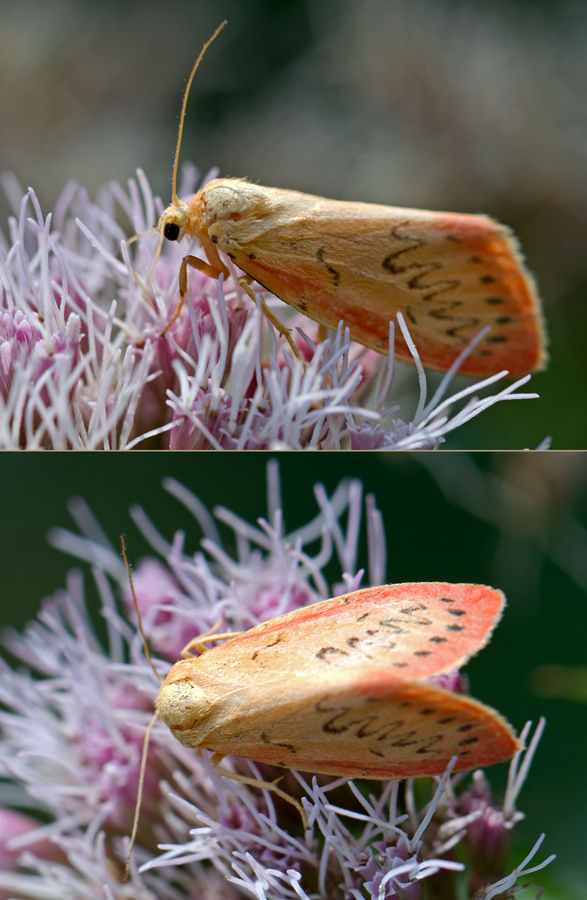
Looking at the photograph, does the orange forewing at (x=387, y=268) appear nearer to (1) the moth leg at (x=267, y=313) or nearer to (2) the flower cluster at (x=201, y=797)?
(1) the moth leg at (x=267, y=313)

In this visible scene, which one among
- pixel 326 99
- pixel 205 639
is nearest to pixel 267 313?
pixel 205 639

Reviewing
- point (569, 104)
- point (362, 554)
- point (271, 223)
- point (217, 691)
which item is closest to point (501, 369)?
point (271, 223)

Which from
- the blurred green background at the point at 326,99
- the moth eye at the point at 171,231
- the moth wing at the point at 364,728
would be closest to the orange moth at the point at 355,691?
the moth wing at the point at 364,728

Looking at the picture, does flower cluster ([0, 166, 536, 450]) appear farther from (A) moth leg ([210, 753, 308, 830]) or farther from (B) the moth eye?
(A) moth leg ([210, 753, 308, 830])

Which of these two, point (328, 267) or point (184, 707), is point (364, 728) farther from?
point (328, 267)

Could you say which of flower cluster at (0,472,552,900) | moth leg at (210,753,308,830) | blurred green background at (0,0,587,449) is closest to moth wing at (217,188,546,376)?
flower cluster at (0,472,552,900)

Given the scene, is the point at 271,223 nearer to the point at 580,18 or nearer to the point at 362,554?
the point at 362,554
